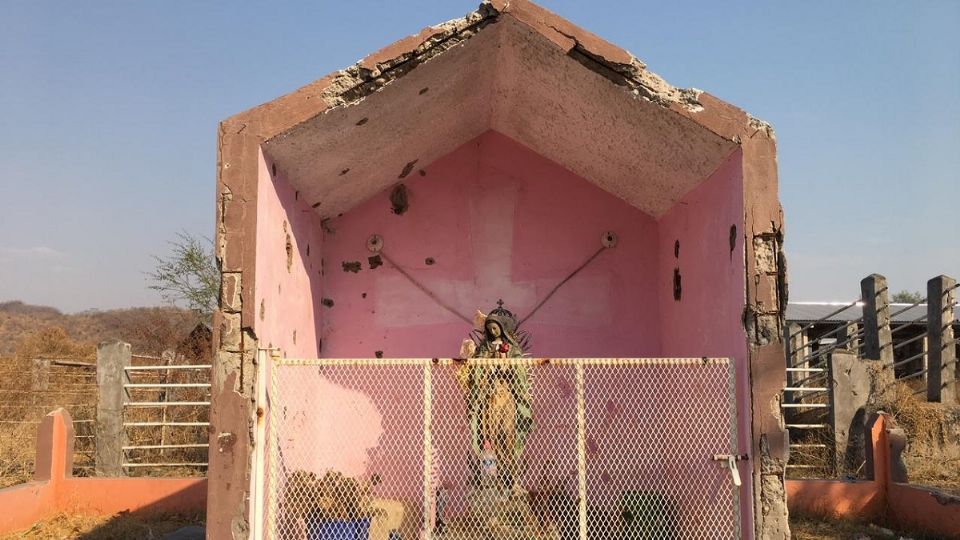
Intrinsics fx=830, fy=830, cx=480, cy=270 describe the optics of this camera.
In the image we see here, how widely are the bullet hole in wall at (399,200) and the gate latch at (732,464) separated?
470 centimetres

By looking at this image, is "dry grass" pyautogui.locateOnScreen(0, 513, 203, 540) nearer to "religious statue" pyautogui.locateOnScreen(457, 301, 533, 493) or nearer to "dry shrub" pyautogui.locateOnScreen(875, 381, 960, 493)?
"religious statue" pyautogui.locateOnScreen(457, 301, 533, 493)

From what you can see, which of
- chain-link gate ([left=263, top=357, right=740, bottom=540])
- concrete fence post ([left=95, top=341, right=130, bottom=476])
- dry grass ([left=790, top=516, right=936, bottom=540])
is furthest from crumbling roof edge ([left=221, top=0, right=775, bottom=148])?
concrete fence post ([left=95, top=341, right=130, bottom=476])

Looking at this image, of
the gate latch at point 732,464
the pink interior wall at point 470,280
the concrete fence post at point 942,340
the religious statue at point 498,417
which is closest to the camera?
the gate latch at point 732,464

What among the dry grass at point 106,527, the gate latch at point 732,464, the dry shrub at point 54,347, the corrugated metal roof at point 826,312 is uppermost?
the corrugated metal roof at point 826,312

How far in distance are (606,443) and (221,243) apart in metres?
4.70

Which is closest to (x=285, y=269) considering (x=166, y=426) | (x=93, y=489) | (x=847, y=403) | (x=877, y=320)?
(x=93, y=489)

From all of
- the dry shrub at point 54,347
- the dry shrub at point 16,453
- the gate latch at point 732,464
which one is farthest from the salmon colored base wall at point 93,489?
the dry shrub at point 54,347

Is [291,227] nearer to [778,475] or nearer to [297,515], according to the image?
[297,515]

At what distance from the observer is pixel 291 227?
7598mm

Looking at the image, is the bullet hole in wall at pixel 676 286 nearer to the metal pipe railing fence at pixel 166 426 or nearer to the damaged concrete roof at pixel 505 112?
the damaged concrete roof at pixel 505 112

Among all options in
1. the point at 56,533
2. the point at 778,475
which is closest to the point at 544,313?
the point at 778,475

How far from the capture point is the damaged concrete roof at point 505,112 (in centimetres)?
645

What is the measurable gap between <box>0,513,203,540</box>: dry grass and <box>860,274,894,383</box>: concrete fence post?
989 centimetres

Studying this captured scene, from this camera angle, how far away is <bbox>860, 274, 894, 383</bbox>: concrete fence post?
12586 millimetres
